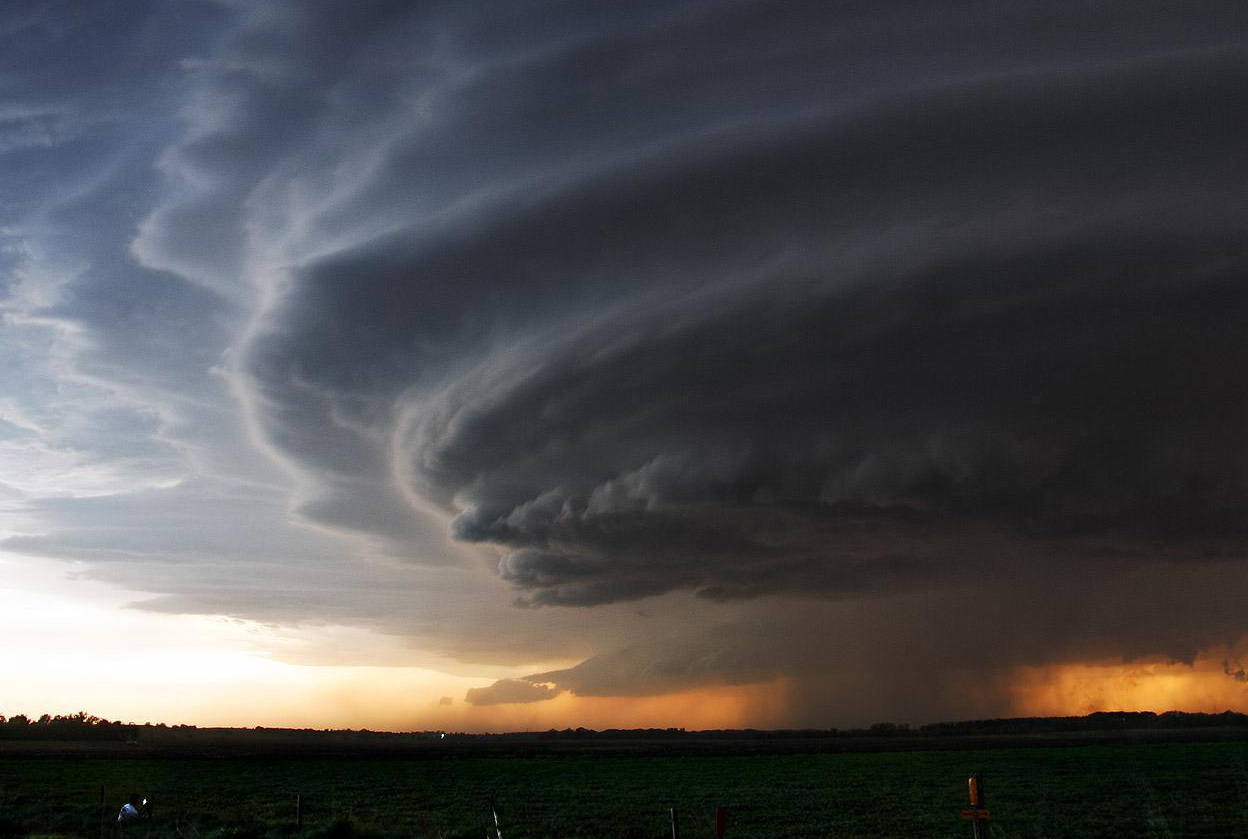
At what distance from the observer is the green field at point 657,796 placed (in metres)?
39.0

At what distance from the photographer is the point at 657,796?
5834cm

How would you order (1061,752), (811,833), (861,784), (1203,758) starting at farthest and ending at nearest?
1. (1061,752)
2. (1203,758)
3. (861,784)
4. (811,833)

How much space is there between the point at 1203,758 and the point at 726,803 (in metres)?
56.0

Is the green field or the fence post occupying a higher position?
the fence post

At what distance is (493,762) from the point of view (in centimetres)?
10606

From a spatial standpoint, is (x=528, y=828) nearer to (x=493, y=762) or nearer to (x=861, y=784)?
(x=861, y=784)

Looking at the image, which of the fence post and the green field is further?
the green field

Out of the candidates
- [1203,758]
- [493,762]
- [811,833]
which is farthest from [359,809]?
[1203,758]

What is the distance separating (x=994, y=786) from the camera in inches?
2384

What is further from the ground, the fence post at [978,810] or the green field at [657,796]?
the fence post at [978,810]

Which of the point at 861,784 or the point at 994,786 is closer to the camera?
the point at 994,786

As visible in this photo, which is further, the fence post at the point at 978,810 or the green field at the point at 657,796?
the green field at the point at 657,796

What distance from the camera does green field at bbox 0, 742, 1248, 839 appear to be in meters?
39.0

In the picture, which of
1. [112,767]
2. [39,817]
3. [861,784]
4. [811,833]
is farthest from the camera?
[112,767]
